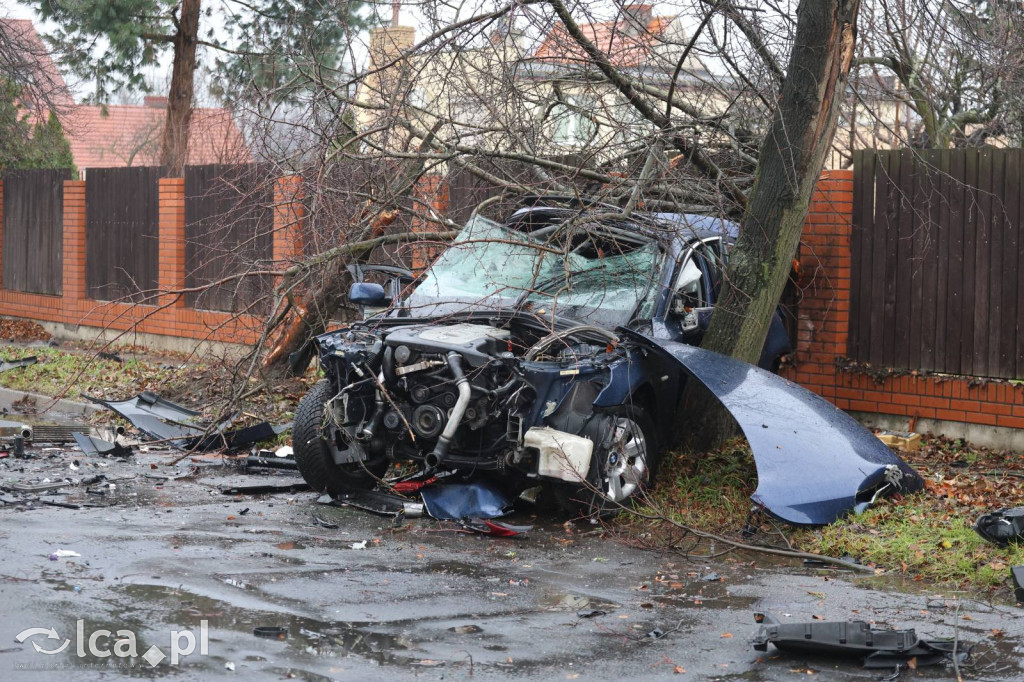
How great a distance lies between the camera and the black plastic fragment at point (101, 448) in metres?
9.67

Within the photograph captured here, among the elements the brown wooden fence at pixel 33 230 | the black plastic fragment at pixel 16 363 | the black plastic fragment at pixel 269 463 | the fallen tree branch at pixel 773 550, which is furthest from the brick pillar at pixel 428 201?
the brown wooden fence at pixel 33 230

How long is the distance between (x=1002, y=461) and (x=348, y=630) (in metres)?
6.23

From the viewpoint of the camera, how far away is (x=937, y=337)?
32.2 ft

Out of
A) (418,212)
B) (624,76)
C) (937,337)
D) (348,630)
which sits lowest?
(348,630)

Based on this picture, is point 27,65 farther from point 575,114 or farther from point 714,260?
point 714,260

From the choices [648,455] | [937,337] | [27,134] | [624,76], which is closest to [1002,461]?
[937,337]

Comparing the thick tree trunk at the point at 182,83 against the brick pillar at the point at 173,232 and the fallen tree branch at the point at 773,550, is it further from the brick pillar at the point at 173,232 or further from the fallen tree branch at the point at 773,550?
the fallen tree branch at the point at 773,550

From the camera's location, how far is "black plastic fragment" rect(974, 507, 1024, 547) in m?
6.24

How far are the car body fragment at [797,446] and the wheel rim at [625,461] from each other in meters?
0.57

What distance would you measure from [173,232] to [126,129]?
37.5 m

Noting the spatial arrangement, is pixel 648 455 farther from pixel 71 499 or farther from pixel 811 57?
pixel 71 499

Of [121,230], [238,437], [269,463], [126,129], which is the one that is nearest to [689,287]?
[269,463]

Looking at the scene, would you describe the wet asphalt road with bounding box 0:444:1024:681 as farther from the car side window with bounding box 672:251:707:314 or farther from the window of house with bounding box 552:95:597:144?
the window of house with bounding box 552:95:597:144

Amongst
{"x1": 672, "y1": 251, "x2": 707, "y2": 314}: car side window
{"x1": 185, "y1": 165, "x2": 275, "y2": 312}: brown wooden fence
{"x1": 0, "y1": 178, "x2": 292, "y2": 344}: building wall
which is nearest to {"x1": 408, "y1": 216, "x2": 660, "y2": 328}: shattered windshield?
{"x1": 672, "y1": 251, "x2": 707, "y2": 314}: car side window
